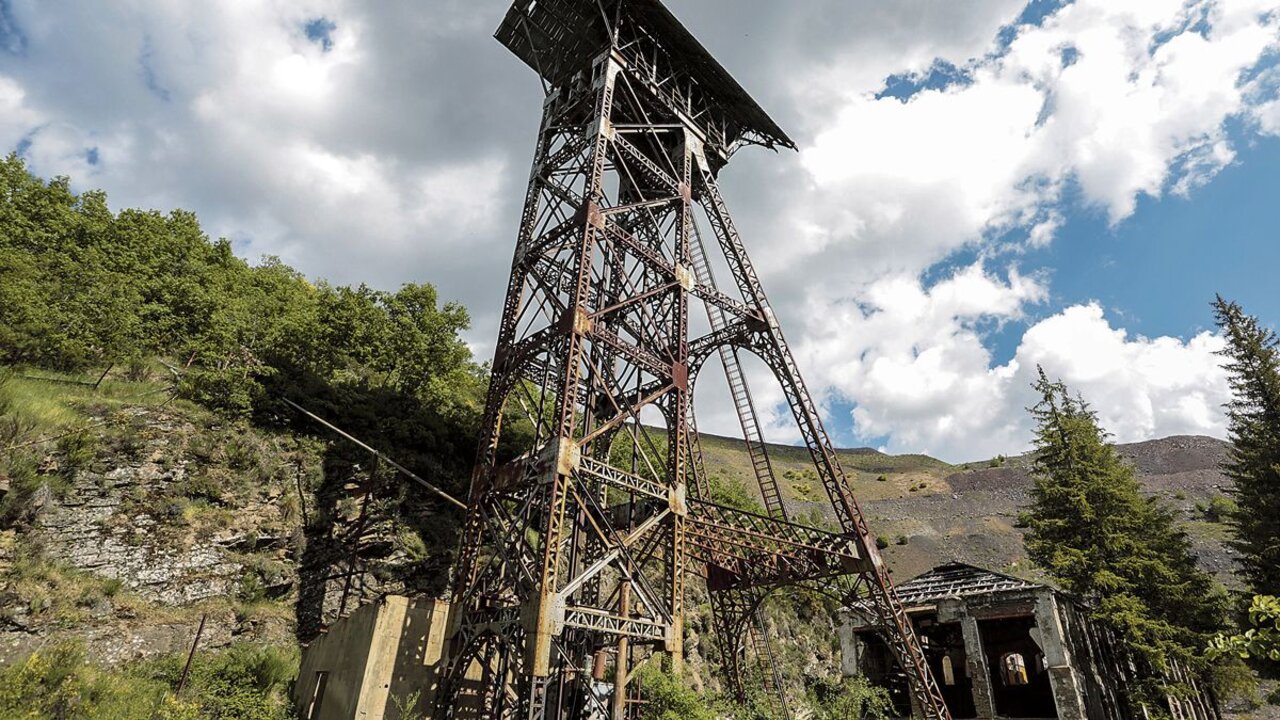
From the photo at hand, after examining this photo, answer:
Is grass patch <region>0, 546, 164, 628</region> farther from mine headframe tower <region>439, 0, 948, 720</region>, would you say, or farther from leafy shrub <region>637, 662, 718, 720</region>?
leafy shrub <region>637, 662, 718, 720</region>

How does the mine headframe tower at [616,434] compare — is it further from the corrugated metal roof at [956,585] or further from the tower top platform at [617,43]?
the corrugated metal roof at [956,585]

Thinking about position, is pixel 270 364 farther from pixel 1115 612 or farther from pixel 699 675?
pixel 1115 612

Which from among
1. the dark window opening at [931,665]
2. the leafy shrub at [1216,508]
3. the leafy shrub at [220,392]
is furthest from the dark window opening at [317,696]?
the leafy shrub at [1216,508]

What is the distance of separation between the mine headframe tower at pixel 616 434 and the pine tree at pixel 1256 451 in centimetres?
1809

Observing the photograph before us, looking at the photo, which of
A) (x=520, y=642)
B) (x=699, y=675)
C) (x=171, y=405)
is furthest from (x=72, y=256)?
(x=699, y=675)

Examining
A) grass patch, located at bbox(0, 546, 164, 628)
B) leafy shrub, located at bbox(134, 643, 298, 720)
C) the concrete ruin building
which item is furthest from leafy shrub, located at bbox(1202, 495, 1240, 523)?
grass patch, located at bbox(0, 546, 164, 628)

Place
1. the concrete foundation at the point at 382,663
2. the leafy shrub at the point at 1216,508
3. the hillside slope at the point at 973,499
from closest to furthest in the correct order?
the concrete foundation at the point at 382,663 < the hillside slope at the point at 973,499 < the leafy shrub at the point at 1216,508

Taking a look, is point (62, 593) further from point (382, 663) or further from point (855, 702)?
point (855, 702)

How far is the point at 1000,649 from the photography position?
18750 mm

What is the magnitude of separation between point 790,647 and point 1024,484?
5889 centimetres

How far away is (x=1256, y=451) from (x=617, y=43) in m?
29.1

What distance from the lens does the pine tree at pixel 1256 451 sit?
22203 mm

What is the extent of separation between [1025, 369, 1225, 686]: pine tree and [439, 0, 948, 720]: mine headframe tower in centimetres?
1297

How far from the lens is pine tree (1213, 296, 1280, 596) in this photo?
22.2 meters
